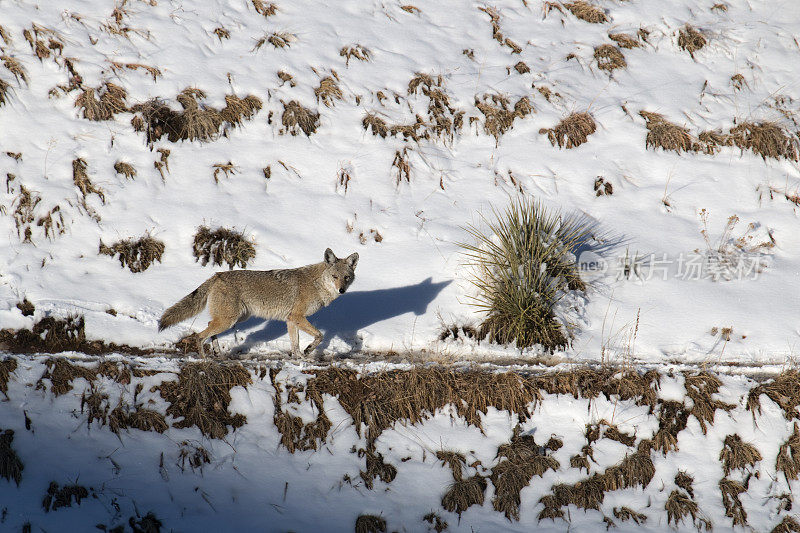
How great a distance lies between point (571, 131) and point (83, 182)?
914cm

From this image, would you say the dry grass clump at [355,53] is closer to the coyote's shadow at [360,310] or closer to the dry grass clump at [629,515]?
the coyote's shadow at [360,310]

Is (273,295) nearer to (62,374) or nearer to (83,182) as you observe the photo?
(62,374)

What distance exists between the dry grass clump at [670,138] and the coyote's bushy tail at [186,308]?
8.97 metres

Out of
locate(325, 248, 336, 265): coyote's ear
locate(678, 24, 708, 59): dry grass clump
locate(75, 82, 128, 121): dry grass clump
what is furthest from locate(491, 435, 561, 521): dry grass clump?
locate(678, 24, 708, 59): dry grass clump

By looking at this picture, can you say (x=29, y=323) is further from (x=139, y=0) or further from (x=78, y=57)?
(x=139, y=0)

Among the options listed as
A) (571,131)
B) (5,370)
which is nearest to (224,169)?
(5,370)

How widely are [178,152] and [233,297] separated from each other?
4169 millimetres

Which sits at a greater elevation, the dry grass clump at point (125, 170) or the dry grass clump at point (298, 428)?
the dry grass clump at point (125, 170)

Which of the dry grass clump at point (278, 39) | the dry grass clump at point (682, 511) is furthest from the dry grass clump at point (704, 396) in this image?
the dry grass clump at point (278, 39)

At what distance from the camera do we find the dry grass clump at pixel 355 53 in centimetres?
1311

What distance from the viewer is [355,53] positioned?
43.2 feet

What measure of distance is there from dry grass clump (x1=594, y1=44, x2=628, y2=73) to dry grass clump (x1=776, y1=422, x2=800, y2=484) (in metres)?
9.21

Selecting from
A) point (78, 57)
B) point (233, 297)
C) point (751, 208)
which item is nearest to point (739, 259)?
point (751, 208)

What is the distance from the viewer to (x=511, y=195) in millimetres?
11266
